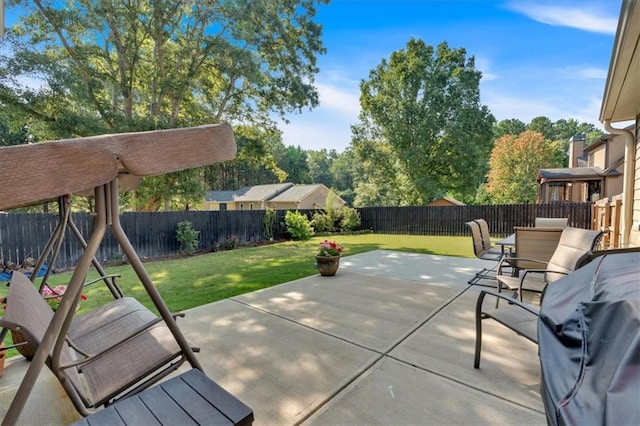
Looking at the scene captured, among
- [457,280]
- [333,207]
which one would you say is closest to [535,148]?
[333,207]

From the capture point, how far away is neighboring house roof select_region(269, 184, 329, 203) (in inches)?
948

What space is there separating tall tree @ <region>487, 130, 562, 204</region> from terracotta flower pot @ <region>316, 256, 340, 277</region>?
2325 cm

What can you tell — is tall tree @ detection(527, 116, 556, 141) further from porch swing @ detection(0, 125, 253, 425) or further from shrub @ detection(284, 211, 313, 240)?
porch swing @ detection(0, 125, 253, 425)

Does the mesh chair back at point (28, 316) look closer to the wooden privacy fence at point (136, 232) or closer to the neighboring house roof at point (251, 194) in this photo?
the wooden privacy fence at point (136, 232)

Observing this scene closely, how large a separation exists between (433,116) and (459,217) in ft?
27.2

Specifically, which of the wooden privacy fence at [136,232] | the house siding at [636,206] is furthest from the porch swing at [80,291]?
the house siding at [636,206]

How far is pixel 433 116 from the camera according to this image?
18.7m

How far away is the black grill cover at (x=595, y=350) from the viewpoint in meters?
0.80

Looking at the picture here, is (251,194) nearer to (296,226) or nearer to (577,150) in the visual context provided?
(296,226)

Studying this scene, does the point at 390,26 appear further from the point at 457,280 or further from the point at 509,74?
the point at 457,280

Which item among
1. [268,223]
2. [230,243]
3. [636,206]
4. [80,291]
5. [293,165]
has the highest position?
[293,165]

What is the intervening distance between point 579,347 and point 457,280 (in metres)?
4.42

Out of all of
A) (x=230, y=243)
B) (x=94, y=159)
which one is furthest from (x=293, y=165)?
(x=94, y=159)

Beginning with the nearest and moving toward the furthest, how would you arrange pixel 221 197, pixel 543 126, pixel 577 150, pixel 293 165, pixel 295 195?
1. pixel 577 150
2. pixel 295 195
3. pixel 221 197
4. pixel 293 165
5. pixel 543 126
